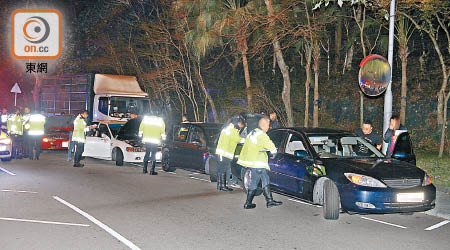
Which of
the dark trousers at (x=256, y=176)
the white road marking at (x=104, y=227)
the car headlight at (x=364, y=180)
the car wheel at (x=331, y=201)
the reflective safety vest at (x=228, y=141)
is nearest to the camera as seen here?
the white road marking at (x=104, y=227)

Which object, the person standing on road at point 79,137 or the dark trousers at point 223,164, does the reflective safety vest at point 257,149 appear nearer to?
the dark trousers at point 223,164

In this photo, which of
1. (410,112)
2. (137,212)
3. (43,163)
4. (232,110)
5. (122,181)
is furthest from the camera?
(232,110)

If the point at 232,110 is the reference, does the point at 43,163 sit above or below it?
below

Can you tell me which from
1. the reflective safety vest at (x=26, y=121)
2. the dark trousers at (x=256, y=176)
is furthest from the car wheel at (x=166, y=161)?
the reflective safety vest at (x=26, y=121)

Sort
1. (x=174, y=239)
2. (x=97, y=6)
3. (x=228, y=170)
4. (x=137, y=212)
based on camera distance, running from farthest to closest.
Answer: (x=97, y=6)
(x=228, y=170)
(x=137, y=212)
(x=174, y=239)

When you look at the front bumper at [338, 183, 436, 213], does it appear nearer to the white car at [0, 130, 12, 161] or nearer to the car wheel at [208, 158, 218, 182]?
the car wheel at [208, 158, 218, 182]

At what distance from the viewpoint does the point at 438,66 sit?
21.3 metres

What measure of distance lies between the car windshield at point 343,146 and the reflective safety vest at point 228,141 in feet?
6.90

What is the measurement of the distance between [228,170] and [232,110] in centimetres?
1302

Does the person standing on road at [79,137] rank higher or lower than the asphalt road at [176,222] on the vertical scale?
higher

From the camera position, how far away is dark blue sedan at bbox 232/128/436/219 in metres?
7.72

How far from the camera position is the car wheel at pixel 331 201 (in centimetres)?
804

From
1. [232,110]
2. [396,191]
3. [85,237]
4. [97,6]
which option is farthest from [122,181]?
[97,6]

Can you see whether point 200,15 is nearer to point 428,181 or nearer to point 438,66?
point 438,66
